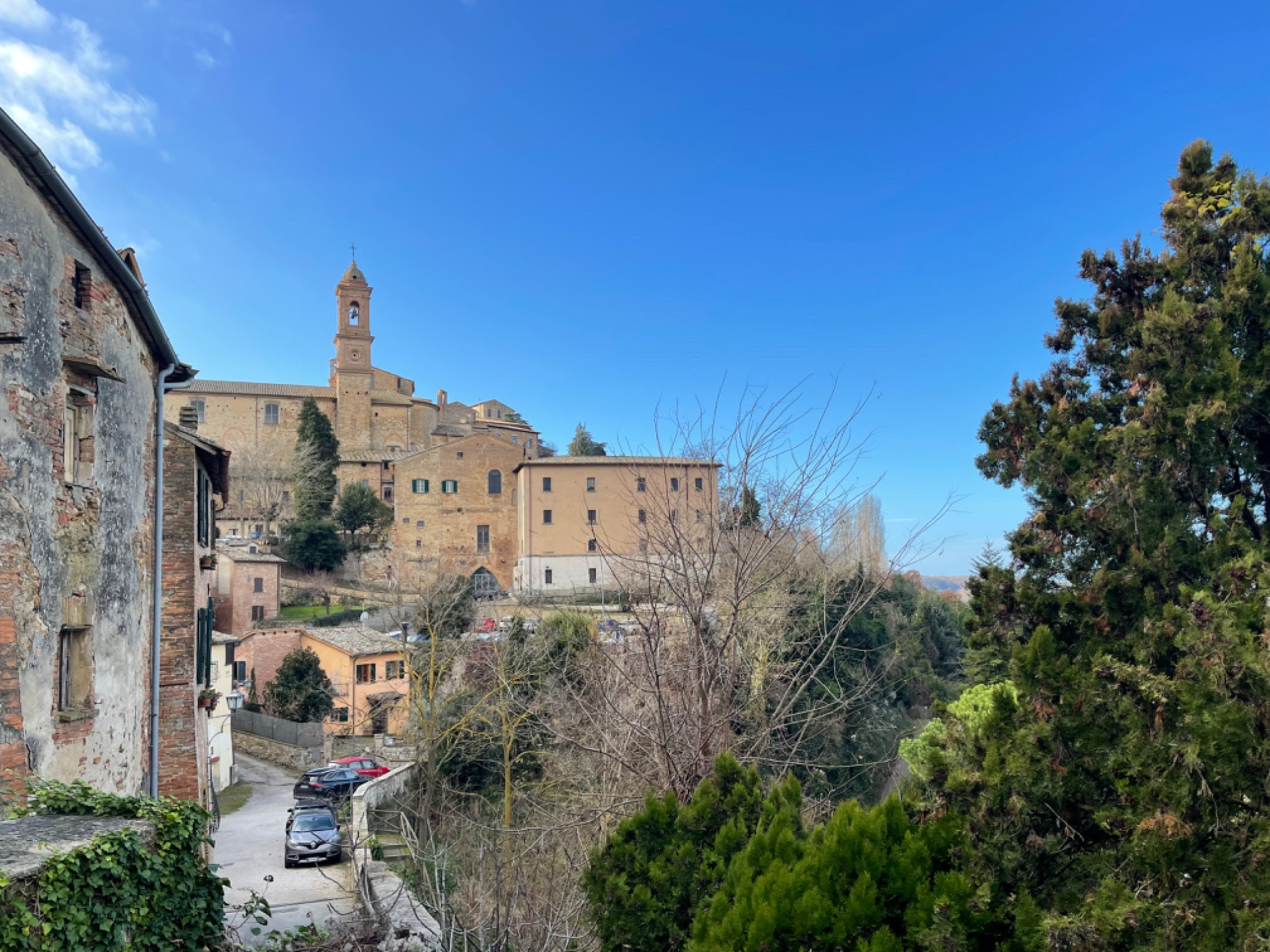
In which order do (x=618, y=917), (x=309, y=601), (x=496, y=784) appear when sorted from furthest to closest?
(x=309, y=601) < (x=496, y=784) < (x=618, y=917)

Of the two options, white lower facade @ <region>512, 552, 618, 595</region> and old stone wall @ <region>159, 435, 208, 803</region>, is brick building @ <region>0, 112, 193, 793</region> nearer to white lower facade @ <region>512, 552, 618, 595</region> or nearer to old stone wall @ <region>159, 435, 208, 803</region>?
old stone wall @ <region>159, 435, 208, 803</region>

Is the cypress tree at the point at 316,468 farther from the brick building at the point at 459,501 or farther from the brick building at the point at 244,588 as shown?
the brick building at the point at 244,588

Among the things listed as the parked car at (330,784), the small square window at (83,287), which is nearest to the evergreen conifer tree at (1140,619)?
the small square window at (83,287)

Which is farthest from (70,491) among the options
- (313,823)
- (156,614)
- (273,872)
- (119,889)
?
(313,823)

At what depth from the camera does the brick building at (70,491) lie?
6840mm

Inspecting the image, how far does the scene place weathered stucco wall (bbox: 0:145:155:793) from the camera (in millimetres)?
6832

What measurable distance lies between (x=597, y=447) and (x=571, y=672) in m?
53.0

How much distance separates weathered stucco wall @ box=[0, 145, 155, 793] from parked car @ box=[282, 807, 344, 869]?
6558 mm

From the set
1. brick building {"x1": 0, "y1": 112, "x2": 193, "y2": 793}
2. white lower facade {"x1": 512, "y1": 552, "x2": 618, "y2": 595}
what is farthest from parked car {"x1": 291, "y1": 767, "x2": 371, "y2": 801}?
white lower facade {"x1": 512, "y1": 552, "x2": 618, "y2": 595}

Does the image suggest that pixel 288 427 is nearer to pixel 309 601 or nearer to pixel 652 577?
pixel 309 601

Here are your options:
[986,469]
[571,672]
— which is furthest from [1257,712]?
[571,672]

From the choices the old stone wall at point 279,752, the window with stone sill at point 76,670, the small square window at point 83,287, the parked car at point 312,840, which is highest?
the small square window at point 83,287

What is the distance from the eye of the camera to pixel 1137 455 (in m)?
6.10

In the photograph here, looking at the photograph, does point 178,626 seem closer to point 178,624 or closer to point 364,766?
point 178,624
